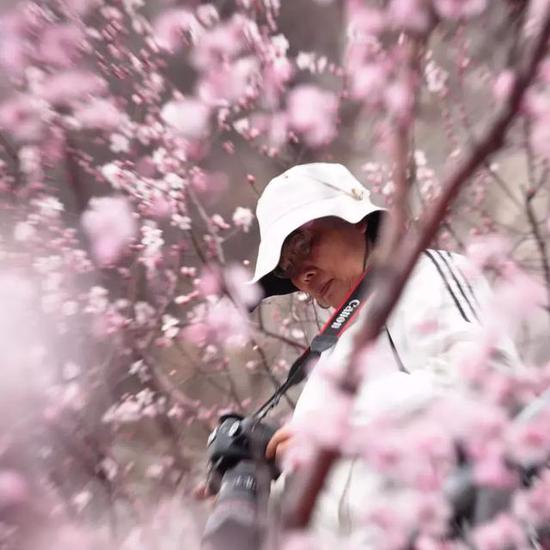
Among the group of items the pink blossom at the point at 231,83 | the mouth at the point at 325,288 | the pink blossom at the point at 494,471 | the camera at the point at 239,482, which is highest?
the pink blossom at the point at 231,83

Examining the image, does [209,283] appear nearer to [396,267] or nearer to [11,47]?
[11,47]

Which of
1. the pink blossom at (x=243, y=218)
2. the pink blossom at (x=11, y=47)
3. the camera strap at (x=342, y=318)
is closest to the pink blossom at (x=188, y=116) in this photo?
the pink blossom at (x=243, y=218)

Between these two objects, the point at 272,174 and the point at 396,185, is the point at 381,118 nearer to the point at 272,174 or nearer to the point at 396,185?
the point at 272,174

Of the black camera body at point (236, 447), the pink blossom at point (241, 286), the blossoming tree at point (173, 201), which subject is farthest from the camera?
the blossoming tree at point (173, 201)

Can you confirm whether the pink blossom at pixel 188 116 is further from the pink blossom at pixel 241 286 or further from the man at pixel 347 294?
the man at pixel 347 294

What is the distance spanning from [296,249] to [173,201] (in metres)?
0.67

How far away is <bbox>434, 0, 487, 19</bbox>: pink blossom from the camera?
1.30 meters

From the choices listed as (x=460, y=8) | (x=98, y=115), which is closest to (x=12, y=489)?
(x=98, y=115)

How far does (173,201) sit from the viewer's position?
5.37ft

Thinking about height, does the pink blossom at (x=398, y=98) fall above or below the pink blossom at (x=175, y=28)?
below

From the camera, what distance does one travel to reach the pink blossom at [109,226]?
1581 millimetres

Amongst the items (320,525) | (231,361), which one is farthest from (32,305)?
(320,525)

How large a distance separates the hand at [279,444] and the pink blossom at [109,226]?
94 cm

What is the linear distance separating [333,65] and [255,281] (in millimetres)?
832
